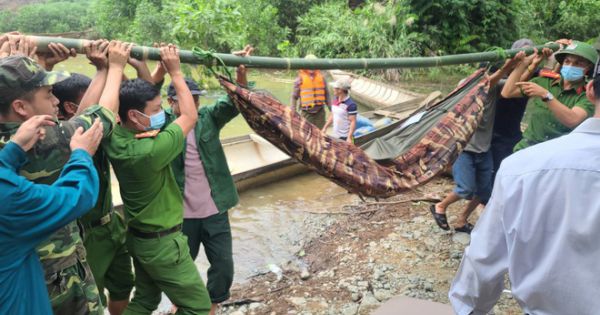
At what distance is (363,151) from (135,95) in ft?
4.42

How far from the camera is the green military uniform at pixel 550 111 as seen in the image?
2783 mm

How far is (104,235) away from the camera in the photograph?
2.12 m

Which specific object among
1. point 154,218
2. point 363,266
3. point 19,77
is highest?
point 19,77

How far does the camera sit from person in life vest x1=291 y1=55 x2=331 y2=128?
17.2 ft

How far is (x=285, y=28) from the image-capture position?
1533cm

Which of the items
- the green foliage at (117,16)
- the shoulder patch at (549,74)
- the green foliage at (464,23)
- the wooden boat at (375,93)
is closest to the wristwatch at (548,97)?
the shoulder patch at (549,74)

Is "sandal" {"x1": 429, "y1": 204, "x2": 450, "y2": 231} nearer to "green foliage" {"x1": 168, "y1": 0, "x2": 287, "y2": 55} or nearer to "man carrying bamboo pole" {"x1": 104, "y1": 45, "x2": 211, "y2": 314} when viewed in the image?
"man carrying bamboo pole" {"x1": 104, "y1": 45, "x2": 211, "y2": 314}

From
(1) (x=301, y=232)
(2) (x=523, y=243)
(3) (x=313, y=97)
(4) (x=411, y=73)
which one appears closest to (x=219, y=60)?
(2) (x=523, y=243)

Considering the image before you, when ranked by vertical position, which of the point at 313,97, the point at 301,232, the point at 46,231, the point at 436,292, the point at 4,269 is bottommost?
the point at 301,232

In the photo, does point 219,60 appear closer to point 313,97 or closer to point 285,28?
point 313,97

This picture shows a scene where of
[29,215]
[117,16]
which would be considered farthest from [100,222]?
[117,16]

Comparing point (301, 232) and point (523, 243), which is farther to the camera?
point (301, 232)

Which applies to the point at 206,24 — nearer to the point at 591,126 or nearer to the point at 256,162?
the point at 256,162

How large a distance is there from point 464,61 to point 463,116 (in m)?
0.34
